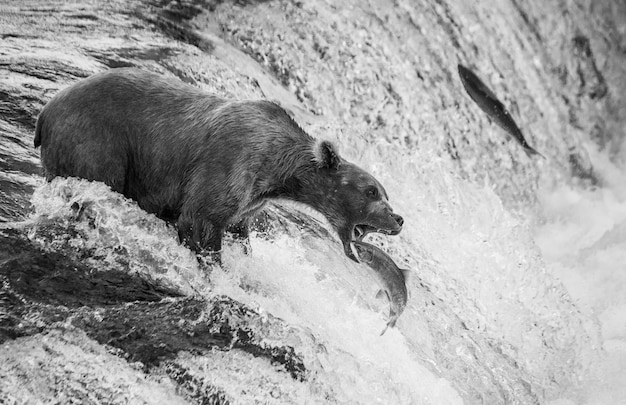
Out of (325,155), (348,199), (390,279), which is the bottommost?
(390,279)

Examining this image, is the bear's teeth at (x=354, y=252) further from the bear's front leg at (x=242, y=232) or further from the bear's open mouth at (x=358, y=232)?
the bear's front leg at (x=242, y=232)

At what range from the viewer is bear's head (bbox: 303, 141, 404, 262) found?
3.55 m

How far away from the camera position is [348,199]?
11.8ft

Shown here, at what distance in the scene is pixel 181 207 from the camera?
352 centimetres

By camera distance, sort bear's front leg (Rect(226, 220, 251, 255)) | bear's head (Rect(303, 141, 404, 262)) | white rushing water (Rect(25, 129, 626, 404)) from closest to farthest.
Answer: white rushing water (Rect(25, 129, 626, 404)) → bear's head (Rect(303, 141, 404, 262)) → bear's front leg (Rect(226, 220, 251, 255))

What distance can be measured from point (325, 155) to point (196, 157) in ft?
1.95

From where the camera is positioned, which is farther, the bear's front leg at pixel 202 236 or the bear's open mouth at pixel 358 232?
the bear's open mouth at pixel 358 232

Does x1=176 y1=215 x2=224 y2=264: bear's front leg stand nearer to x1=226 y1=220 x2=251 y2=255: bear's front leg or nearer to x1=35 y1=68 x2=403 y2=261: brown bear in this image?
x1=35 y1=68 x2=403 y2=261: brown bear

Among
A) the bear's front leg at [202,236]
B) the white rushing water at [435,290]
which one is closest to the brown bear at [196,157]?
the bear's front leg at [202,236]

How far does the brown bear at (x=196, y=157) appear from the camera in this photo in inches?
133

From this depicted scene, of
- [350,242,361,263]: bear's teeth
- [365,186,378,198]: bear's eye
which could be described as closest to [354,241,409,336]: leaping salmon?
[350,242,361,263]: bear's teeth

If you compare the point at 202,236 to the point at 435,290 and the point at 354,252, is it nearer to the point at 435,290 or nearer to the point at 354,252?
the point at 354,252

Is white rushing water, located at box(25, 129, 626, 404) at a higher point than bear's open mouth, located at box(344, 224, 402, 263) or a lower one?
lower

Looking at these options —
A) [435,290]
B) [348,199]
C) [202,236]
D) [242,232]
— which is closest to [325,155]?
[348,199]
